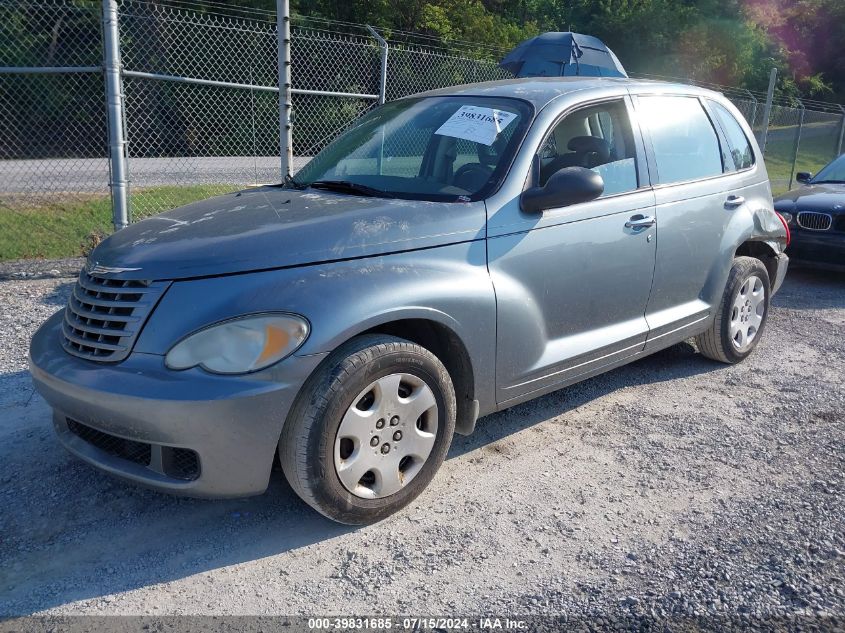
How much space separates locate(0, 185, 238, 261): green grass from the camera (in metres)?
8.83

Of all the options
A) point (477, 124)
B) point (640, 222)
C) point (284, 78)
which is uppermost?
point (284, 78)

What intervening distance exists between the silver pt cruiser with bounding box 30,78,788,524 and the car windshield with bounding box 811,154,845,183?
536cm

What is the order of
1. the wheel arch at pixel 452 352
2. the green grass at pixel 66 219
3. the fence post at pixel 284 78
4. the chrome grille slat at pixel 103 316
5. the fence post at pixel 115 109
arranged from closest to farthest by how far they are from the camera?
the chrome grille slat at pixel 103 316
the wheel arch at pixel 452 352
the fence post at pixel 115 109
the fence post at pixel 284 78
the green grass at pixel 66 219

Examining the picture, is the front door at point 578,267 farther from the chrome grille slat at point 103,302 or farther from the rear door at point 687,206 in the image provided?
the chrome grille slat at point 103,302

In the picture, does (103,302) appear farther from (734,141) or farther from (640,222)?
(734,141)

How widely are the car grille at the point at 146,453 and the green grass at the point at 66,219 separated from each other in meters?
4.95

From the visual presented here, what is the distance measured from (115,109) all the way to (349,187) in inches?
141

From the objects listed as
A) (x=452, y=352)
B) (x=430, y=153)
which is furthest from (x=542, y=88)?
(x=452, y=352)

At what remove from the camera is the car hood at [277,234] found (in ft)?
9.80

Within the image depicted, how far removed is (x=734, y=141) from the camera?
5.21 meters

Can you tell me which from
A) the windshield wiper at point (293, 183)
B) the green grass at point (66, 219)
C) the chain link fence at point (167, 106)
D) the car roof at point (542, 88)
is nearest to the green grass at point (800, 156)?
the chain link fence at point (167, 106)

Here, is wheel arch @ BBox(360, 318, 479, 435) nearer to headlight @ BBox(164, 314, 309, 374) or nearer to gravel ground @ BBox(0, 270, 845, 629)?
gravel ground @ BBox(0, 270, 845, 629)

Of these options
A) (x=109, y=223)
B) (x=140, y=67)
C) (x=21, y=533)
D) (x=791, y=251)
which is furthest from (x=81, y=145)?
(x=21, y=533)

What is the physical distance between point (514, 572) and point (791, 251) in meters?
6.76
